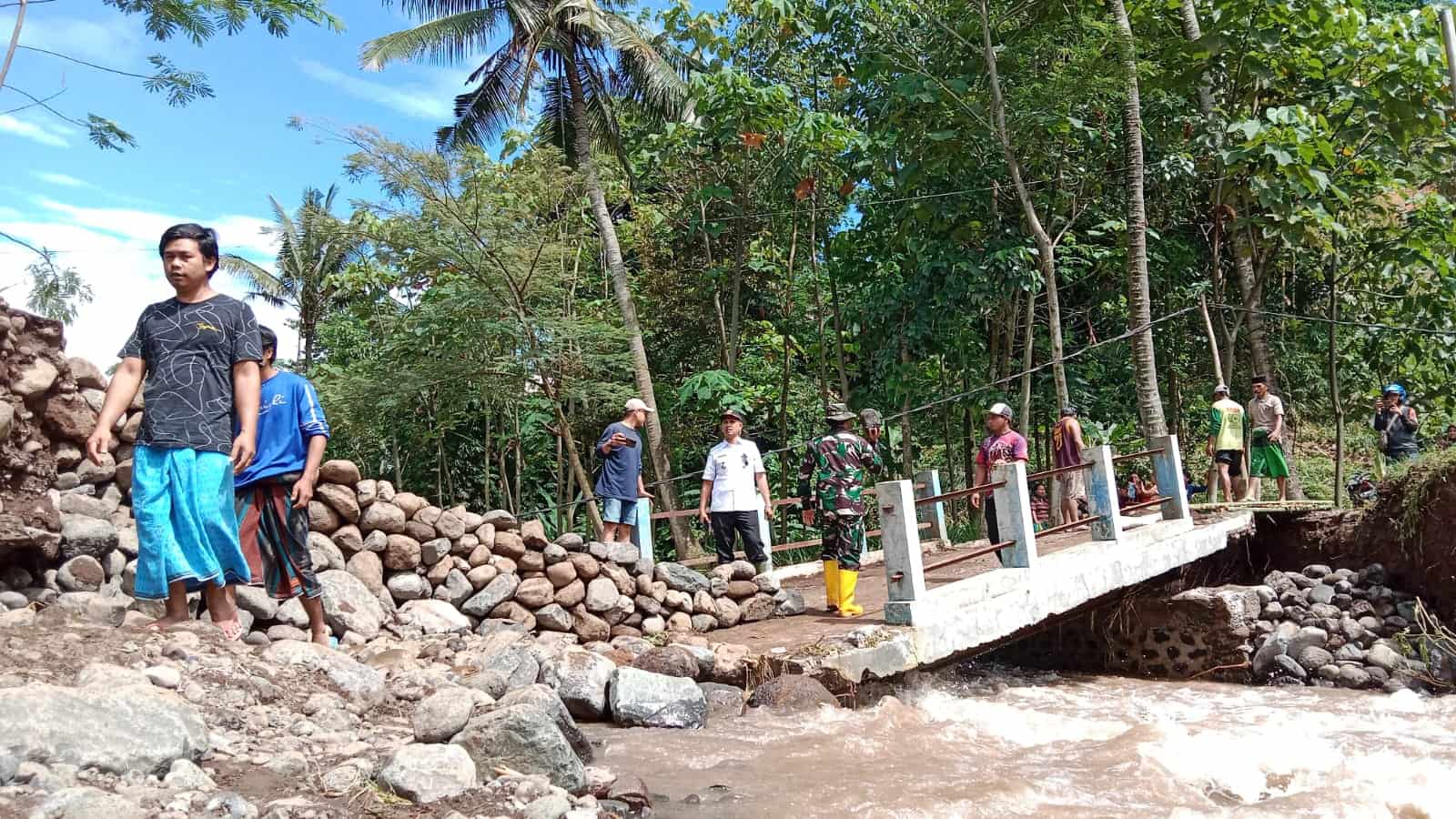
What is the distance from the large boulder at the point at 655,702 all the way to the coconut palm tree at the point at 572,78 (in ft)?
28.1

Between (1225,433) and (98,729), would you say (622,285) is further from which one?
(98,729)

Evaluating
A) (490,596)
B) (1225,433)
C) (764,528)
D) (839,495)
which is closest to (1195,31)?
(1225,433)

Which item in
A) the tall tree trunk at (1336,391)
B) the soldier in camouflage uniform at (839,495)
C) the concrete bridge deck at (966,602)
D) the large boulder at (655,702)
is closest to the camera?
the large boulder at (655,702)

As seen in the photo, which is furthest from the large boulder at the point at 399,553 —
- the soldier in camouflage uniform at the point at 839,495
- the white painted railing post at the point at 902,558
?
the white painted railing post at the point at 902,558

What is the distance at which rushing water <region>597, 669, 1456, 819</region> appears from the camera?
4.50m

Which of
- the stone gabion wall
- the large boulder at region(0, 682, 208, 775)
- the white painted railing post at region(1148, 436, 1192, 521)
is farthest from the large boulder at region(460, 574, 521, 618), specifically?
the white painted railing post at region(1148, 436, 1192, 521)

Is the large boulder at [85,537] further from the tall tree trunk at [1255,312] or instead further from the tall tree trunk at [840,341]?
the tall tree trunk at [1255,312]

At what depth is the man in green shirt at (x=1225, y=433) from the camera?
11297 millimetres

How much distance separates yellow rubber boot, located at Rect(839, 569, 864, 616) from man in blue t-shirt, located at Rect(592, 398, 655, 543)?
7.09 feet

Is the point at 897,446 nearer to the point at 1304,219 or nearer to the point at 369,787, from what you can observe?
the point at 1304,219

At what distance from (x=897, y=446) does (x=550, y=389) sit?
761 centimetres

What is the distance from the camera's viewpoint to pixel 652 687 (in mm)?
5598

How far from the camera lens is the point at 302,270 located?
2398 cm

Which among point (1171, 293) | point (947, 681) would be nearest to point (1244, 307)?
point (1171, 293)
